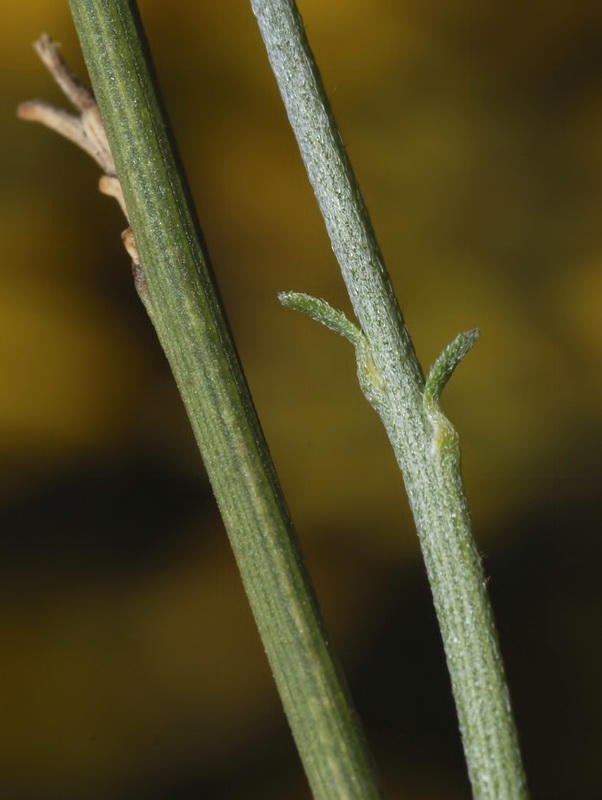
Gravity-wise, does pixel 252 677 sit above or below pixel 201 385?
below

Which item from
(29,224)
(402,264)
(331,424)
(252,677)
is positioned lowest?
(252,677)

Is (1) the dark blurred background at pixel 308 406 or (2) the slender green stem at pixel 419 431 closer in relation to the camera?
(2) the slender green stem at pixel 419 431

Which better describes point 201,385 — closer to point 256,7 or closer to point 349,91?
point 256,7

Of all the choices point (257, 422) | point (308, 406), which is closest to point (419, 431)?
point (257, 422)

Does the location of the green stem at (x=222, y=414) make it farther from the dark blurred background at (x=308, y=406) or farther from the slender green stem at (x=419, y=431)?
the dark blurred background at (x=308, y=406)

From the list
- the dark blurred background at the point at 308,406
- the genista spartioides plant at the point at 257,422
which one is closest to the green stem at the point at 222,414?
the genista spartioides plant at the point at 257,422

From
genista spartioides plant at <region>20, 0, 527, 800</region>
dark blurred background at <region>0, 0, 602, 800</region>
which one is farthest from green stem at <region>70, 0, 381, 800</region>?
dark blurred background at <region>0, 0, 602, 800</region>

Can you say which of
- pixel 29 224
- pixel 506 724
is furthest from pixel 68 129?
pixel 29 224
